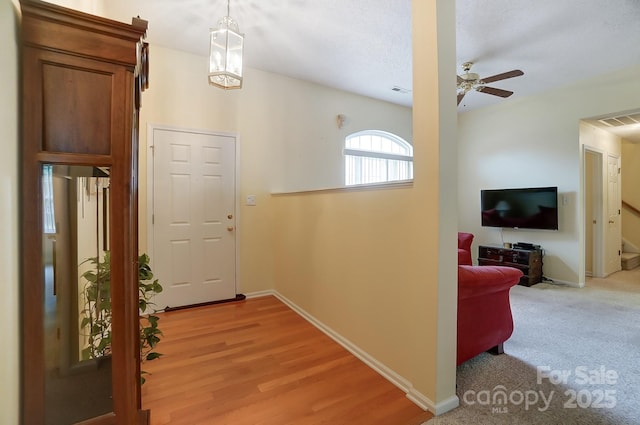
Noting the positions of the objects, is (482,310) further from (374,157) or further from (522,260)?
(374,157)

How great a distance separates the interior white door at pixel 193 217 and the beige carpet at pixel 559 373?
8.65 feet

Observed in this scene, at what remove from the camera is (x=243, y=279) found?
3463 millimetres

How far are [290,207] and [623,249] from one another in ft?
22.0

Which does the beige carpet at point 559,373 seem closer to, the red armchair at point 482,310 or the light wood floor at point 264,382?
the red armchair at point 482,310

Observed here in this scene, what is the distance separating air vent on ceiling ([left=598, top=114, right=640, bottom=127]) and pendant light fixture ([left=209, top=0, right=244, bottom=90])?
4933 millimetres

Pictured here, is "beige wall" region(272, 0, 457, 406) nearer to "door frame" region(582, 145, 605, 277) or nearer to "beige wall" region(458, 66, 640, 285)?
"beige wall" region(458, 66, 640, 285)

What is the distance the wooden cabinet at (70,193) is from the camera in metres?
0.78

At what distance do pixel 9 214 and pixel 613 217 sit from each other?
23.3 ft

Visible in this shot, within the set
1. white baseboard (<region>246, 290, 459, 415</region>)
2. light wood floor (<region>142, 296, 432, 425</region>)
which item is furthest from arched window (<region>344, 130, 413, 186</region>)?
light wood floor (<region>142, 296, 432, 425</region>)

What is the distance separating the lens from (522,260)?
13.3 feet

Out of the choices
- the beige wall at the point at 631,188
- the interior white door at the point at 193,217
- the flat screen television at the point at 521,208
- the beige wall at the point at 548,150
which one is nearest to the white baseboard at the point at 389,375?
the interior white door at the point at 193,217

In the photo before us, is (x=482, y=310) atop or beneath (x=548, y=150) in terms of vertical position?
beneath

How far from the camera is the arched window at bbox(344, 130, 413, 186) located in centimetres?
453

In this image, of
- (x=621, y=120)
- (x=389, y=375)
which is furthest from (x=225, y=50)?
(x=621, y=120)
